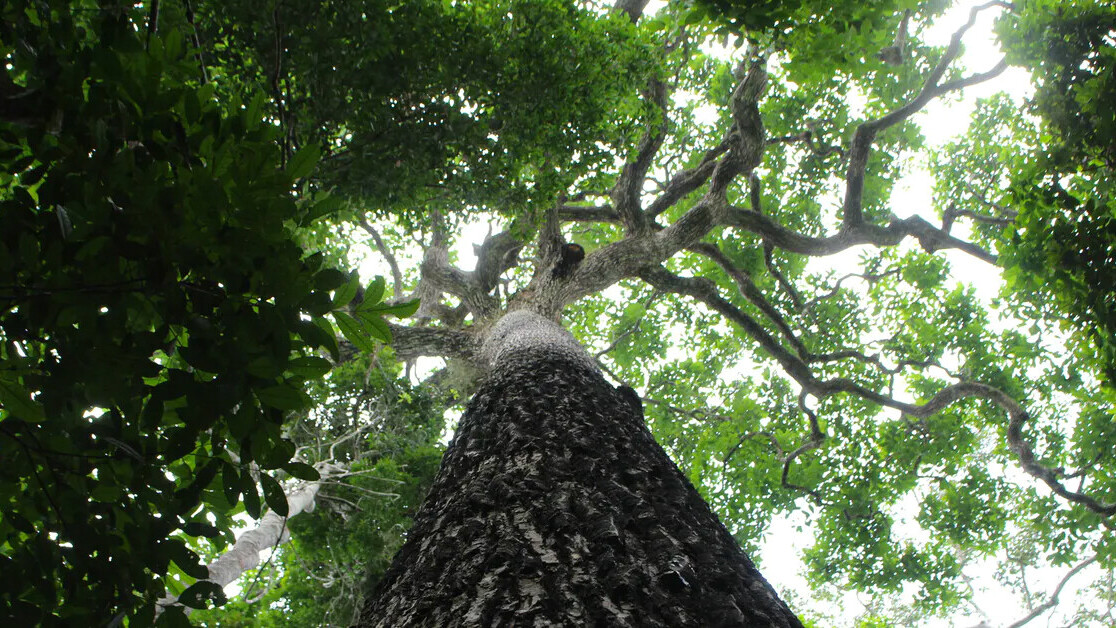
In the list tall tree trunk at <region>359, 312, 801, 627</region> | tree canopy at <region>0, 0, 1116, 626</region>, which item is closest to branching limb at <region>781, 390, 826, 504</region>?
tree canopy at <region>0, 0, 1116, 626</region>

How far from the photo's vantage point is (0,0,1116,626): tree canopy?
1.45 metres

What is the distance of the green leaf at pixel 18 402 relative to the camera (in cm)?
153

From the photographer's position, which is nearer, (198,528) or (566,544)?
(198,528)

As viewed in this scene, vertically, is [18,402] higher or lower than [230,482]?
higher

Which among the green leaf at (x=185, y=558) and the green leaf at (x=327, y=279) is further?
the green leaf at (x=185, y=558)

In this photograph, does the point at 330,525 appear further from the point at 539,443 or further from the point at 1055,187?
the point at 1055,187

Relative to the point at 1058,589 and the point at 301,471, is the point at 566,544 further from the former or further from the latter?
the point at 1058,589

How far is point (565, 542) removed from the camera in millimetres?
1812

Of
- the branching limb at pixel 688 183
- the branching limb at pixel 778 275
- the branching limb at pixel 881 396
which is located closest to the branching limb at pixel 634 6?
the branching limb at pixel 688 183

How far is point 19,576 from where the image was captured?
156cm

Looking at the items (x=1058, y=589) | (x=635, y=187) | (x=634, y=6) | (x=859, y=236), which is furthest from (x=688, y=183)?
(x=1058, y=589)

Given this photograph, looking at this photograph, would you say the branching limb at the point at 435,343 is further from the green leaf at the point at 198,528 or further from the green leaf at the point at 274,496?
the green leaf at the point at 274,496

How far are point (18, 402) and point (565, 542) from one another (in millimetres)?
1590

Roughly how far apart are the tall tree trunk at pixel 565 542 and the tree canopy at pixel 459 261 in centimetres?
58
